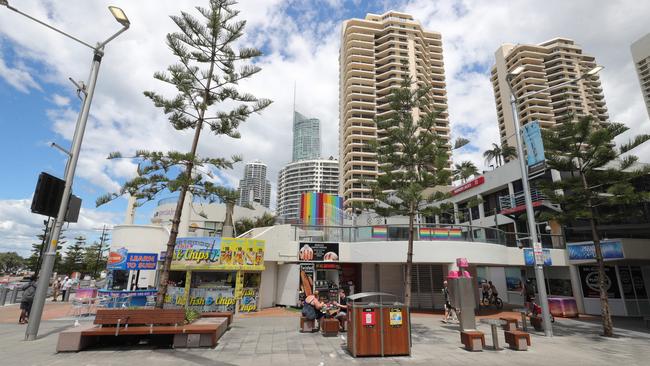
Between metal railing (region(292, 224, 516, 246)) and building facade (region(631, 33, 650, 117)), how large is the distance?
118 meters

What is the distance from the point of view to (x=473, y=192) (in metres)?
30.8

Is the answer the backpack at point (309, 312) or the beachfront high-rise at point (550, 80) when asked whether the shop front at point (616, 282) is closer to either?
the backpack at point (309, 312)

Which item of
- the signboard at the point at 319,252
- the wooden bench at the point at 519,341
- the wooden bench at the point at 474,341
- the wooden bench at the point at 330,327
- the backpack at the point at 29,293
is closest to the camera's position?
the wooden bench at the point at 474,341

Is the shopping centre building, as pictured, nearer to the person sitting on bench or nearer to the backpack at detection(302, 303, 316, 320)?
the person sitting on bench

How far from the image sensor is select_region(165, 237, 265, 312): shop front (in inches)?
637

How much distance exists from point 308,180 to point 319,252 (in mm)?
125886

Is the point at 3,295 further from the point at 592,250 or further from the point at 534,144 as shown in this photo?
the point at 592,250

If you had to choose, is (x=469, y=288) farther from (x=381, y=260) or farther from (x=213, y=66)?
(x=213, y=66)

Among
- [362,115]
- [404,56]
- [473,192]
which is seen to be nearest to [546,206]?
[473,192]

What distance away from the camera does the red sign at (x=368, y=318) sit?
762 centimetres

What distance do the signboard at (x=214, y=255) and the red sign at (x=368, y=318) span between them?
33.8 feet

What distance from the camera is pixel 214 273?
55.5 ft

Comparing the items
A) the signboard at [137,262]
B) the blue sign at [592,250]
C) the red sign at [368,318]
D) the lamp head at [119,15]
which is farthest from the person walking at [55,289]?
the blue sign at [592,250]

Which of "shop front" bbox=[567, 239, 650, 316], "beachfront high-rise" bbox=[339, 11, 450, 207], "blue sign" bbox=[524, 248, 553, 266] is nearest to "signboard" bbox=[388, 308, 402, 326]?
"shop front" bbox=[567, 239, 650, 316]
